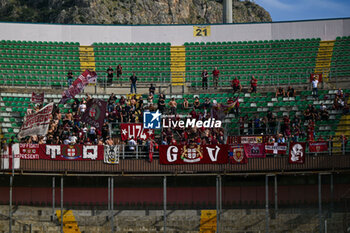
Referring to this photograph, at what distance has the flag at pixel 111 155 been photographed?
38.4 metres

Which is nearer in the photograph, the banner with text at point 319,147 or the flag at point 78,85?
the banner with text at point 319,147

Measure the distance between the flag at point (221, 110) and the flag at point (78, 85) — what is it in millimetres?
7694

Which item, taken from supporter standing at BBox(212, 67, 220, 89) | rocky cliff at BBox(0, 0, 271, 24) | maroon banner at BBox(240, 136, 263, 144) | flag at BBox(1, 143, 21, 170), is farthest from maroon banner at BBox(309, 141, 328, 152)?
rocky cliff at BBox(0, 0, 271, 24)

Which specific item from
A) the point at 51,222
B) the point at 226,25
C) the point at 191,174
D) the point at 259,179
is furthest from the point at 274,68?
the point at 51,222

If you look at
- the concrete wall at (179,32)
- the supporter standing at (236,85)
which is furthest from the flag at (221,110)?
the concrete wall at (179,32)

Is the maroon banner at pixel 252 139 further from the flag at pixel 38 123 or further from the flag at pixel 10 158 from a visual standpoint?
the flag at pixel 10 158

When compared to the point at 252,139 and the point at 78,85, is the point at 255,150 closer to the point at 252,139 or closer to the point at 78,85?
the point at 252,139

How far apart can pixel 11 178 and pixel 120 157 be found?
618 cm

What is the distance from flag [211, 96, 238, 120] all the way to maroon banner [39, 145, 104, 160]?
7802mm

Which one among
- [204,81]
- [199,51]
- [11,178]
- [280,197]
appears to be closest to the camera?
[11,178]

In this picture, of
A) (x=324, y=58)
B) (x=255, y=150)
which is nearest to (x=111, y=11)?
(x=324, y=58)

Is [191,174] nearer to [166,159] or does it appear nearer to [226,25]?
[166,159]

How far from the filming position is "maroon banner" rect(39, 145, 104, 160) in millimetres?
38250

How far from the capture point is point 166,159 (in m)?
38.4
